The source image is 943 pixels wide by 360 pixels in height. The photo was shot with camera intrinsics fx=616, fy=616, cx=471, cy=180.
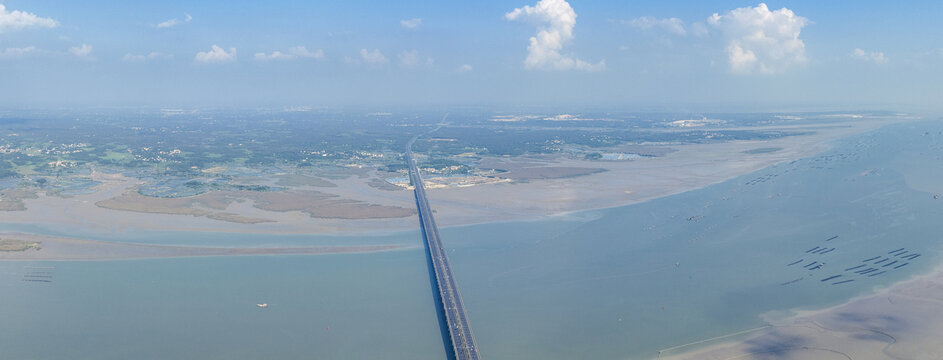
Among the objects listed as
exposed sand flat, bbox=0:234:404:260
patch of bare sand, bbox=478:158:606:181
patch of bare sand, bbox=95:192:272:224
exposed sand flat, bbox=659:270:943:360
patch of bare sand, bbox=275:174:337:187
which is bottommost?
exposed sand flat, bbox=659:270:943:360

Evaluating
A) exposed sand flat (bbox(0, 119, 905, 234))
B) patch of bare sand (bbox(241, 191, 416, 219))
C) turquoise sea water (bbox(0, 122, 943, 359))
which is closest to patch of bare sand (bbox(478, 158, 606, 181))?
exposed sand flat (bbox(0, 119, 905, 234))

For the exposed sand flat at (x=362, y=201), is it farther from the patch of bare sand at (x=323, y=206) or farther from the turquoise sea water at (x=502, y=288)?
the turquoise sea water at (x=502, y=288)

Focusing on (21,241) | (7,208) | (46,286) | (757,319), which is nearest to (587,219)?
(757,319)

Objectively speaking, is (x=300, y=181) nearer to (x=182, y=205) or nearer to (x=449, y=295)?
(x=182, y=205)

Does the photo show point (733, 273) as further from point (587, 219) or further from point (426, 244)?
point (426, 244)

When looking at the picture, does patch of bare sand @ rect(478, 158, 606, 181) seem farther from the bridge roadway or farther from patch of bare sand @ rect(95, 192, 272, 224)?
patch of bare sand @ rect(95, 192, 272, 224)

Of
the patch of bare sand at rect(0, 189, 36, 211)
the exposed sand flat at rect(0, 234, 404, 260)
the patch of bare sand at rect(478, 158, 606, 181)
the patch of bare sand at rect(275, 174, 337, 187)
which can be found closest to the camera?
the exposed sand flat at rect(0, 234, 404, 260)
